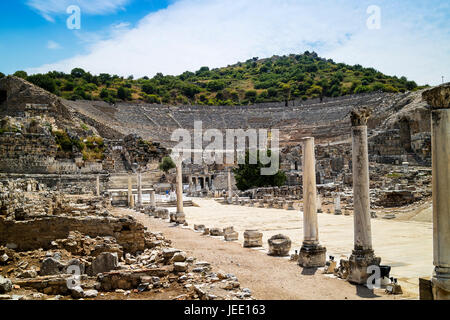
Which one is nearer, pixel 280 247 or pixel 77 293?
pixel 77 293

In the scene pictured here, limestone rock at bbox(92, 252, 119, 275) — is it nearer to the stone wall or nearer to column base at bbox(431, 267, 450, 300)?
the stone wall

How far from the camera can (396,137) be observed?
144ft

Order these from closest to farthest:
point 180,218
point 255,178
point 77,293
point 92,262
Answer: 1. point 77,293
2. point 92,262
3. point 180,218
4. point 255,178

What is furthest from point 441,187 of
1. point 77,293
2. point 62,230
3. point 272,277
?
point 62,230

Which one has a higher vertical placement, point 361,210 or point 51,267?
point 361,210

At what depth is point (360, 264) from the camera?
274 inches

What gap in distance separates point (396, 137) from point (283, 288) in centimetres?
4161

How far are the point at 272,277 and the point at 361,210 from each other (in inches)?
84.2

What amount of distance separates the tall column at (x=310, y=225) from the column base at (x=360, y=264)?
55.0 inches

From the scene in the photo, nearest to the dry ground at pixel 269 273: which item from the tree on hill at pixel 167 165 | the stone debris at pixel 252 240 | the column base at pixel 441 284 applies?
the stone debris at pixel 252 240

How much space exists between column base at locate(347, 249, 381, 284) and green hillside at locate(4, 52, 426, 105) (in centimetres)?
8559

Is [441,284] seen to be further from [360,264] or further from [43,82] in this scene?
[43,82]

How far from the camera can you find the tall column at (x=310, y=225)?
27.9 feet

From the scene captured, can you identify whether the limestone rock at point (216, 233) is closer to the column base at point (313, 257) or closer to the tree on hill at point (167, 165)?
the column base at point (313, 257)
